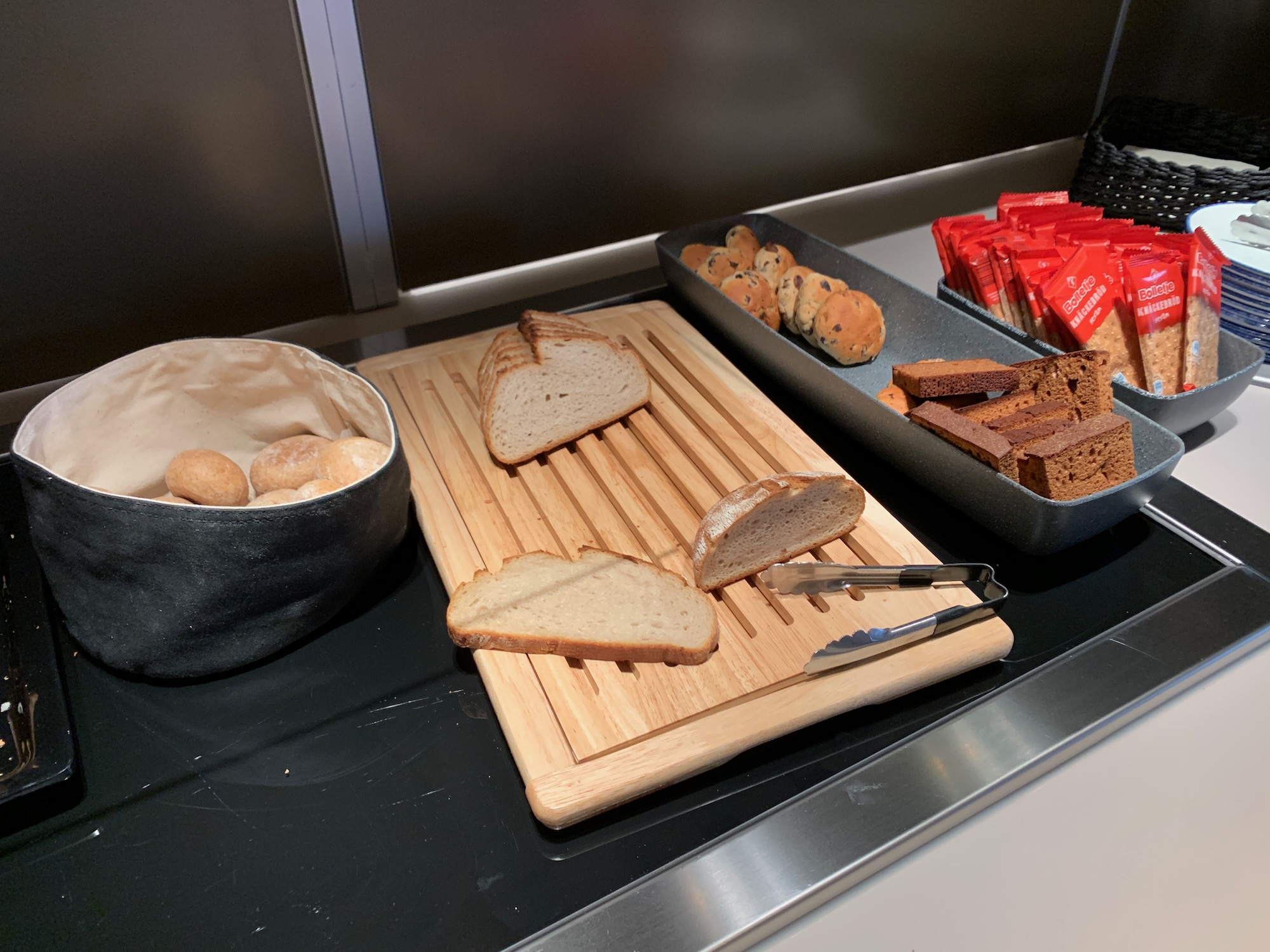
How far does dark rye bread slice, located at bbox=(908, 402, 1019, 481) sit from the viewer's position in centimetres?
82

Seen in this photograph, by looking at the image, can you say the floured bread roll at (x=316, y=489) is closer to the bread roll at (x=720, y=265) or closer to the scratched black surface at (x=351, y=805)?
the scratched black surface at (x=351, y=805)

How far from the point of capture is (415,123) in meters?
1.10

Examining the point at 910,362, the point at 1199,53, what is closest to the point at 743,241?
the point at 910,362

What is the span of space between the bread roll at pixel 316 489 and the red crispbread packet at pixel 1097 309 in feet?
2.70

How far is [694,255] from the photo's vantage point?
1.21m

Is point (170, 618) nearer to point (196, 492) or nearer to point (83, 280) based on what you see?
point (196, 492)

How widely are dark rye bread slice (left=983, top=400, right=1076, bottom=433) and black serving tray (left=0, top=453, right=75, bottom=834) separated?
0.88 m

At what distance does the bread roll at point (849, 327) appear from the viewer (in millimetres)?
1069

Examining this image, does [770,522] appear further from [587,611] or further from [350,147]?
[350,147]

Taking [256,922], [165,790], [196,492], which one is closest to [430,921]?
[256,922]

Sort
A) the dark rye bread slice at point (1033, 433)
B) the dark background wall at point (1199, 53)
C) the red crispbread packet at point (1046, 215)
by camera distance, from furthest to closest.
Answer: the dark background wall at point (1199, 53)
the red crispbread packet at point (1046, 215)
the dark rye bread slice at point (1033, 433)

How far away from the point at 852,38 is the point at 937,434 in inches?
32.2

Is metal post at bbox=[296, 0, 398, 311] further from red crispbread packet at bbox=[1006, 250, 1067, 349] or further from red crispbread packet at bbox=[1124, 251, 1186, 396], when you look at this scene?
red crispbread packet at bbox=[1124, 251, 1186, 396]

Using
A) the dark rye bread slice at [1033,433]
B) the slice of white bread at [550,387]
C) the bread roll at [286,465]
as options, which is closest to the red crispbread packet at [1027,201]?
the dark rye bread slice at [1033,433]
